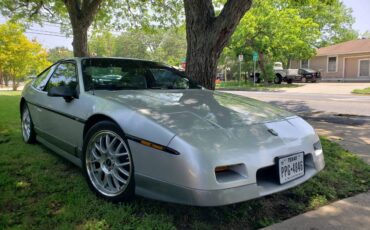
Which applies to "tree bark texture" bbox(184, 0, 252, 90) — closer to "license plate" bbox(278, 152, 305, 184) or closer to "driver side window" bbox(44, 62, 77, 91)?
"driver side window" bbox(44, 62, 77, 91)

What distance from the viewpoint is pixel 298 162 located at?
8.65 feet

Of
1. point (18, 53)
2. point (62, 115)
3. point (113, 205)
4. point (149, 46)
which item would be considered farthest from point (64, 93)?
point (149, 46)

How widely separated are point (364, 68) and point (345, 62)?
6.36ft

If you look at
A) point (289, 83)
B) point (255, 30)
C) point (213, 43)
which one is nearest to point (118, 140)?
point (213, 43)

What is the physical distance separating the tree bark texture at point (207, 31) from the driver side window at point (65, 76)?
2.11m

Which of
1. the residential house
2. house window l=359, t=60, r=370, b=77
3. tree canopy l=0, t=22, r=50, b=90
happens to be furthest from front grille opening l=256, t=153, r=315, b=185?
house window l=359, t=60, r=370, b=77

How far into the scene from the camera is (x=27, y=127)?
15.6 feet

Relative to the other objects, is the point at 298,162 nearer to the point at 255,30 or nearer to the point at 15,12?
the point at 15,12

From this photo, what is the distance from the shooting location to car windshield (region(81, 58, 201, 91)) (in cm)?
352

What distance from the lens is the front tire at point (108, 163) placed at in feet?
8.70

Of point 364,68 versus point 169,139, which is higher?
point 364,68

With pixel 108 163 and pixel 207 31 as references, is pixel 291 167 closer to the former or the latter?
pixel 108 163

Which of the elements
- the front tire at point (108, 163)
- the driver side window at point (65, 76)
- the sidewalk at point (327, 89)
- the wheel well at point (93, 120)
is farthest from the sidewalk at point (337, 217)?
the sidewalk at point (327, 89)

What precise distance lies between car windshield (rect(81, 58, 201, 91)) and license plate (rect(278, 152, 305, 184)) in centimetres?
179
